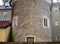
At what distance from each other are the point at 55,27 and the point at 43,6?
25.9ft

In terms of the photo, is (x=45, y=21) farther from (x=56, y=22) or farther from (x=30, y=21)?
(x=56, y=22)

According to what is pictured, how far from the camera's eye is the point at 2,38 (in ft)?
77.7

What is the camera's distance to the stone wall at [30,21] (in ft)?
74.9

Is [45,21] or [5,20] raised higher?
[5,20]

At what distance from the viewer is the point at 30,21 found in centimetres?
2303

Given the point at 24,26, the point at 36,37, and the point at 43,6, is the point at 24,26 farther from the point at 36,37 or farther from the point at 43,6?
the point at 43,6

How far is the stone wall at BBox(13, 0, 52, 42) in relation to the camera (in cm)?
2284

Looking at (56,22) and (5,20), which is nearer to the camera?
(56,22)

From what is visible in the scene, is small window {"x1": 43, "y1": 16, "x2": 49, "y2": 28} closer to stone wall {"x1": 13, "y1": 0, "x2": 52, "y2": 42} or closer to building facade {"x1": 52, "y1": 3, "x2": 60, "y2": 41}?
stone wall {"x1": 13, "y1": 0, "x2": 52, "y2": 42}

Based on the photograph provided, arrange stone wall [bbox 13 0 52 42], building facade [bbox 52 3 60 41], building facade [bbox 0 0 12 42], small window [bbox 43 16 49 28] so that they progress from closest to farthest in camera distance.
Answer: stone wall [bbox 13 0 52 42], building facade [bbox 0 0 12 42], small window [bbox 43 16 49 28], building facade [bbox 52 3 60 41]

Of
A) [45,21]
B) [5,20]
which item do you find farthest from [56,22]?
[5,20]

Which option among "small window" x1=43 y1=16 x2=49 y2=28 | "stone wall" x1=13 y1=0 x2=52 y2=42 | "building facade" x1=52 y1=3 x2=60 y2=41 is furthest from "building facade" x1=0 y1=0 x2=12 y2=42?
"building facade" x1=52 y1=3 x2=60 y2=41

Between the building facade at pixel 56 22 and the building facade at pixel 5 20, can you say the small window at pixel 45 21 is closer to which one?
the building facade at pixel 5 20

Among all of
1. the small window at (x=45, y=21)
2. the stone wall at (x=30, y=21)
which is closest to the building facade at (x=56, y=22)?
the small window at (x=45, y=21)
